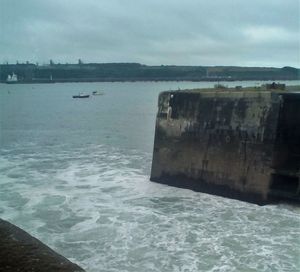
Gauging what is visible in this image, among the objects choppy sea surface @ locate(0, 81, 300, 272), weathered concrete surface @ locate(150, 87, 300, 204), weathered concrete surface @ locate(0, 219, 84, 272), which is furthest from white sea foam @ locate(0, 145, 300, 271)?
weathered concrete surface @ locate(0, 219, 84, 272)

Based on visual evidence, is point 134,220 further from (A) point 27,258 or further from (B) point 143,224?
(A) point 27,258

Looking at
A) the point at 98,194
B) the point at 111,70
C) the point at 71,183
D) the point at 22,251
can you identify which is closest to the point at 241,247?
the point at 98,194

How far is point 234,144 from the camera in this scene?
1415 cm

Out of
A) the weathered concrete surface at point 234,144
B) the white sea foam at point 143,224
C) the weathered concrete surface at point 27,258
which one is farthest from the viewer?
the weathered concrete surface at point 234,144

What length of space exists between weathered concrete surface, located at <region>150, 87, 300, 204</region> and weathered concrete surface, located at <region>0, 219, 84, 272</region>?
391 inches

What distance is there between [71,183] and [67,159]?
17.5 ft

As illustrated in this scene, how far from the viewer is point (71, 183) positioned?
1644 cm

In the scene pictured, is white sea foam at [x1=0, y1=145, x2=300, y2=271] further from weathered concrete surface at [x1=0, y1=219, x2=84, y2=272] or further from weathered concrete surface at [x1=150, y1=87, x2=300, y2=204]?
weathered concrete surface at [x1=0, y1=219, x2=84, y2=272]

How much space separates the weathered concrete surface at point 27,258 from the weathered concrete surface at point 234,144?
32.6ft

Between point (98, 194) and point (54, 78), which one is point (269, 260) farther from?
point (54, 78)

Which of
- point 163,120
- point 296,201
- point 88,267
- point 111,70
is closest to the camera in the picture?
point 88,267

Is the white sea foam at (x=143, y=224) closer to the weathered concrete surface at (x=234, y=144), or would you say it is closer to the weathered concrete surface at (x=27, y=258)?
the weathered concrete surface at (x=234, y=144)

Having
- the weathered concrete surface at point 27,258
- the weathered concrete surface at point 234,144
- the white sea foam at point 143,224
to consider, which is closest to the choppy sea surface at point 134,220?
the white sea foam at point 143,224

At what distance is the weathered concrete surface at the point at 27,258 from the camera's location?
12.5ft
